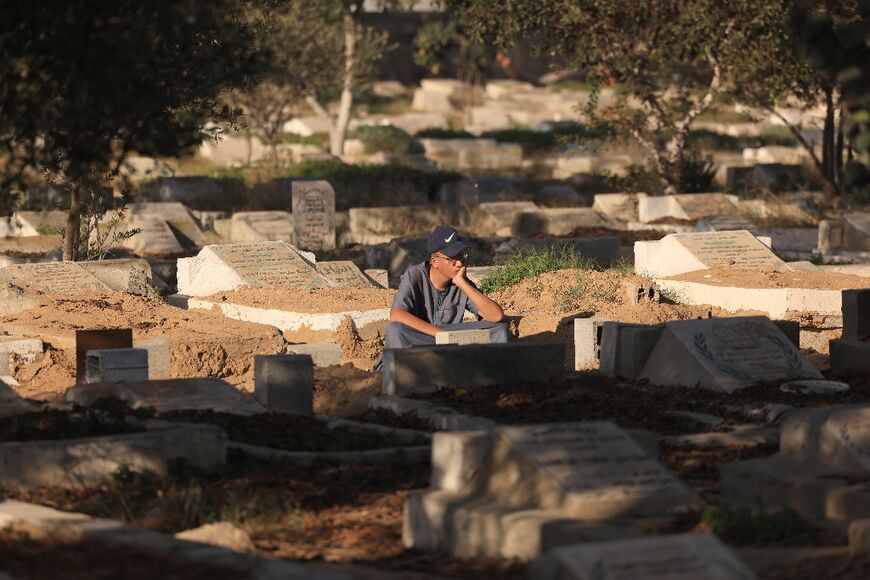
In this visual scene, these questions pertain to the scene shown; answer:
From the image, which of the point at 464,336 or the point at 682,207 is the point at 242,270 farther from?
the point at 682,207

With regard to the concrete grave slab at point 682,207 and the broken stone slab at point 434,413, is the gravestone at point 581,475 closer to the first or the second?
the broken stone slab at point 434,413

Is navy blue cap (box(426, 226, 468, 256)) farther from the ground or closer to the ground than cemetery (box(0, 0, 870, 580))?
farther from the ground

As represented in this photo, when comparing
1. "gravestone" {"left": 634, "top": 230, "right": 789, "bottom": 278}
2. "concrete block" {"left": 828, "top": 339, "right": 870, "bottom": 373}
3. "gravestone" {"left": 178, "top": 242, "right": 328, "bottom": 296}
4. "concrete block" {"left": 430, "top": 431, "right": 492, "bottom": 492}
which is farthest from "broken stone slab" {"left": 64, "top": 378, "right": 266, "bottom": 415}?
"gravestone" {"left": 634, "top": 230, "right": 789, "bottom": 278}

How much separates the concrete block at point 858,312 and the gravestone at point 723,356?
110cm

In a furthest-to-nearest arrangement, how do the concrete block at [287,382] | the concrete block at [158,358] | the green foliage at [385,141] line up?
Answer: the green foliage at [385,141], the concrete block at [158,358], the concrete block at [287,382]

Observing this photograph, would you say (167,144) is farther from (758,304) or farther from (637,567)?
(758,304)

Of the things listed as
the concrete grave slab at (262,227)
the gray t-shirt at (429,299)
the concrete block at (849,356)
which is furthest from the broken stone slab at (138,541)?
the concrete grave slab at (262,227)

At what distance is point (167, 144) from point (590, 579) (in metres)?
4.18

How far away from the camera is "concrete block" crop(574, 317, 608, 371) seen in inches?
562

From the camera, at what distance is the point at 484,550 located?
7633 millimetres

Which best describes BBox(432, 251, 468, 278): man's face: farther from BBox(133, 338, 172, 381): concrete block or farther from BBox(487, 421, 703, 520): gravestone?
BBox(487, 421, 703, 520): gravestone

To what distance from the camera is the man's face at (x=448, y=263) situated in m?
13.3

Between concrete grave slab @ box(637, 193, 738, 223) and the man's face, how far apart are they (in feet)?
50.7

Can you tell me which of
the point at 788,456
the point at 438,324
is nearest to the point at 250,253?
the point at 438,324
